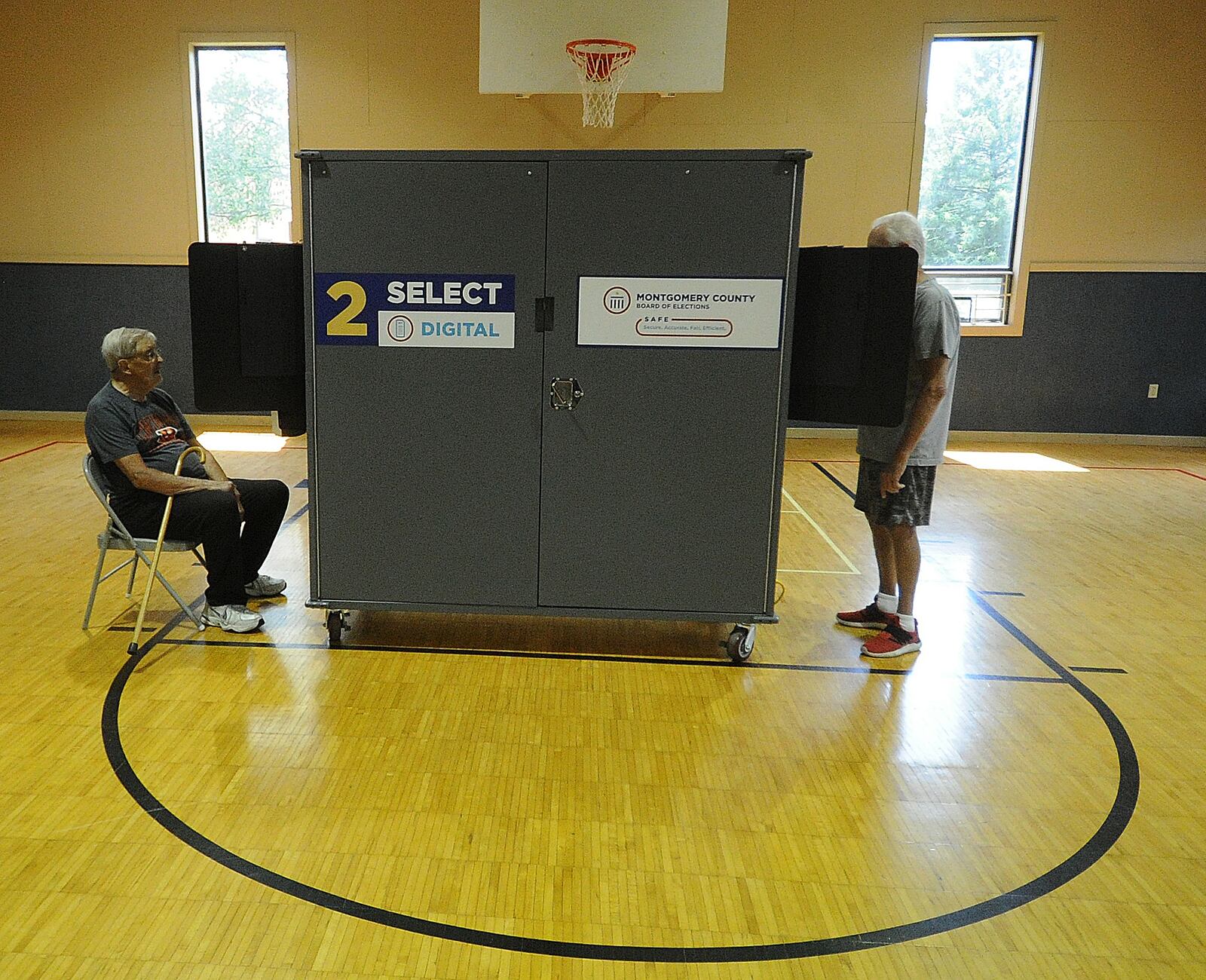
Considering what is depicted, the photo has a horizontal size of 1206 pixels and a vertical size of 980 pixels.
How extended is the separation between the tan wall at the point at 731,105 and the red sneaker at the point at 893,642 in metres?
5.75

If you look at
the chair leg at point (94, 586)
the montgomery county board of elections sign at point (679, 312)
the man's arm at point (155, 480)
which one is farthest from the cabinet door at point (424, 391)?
the chair leg at point (94, 586)

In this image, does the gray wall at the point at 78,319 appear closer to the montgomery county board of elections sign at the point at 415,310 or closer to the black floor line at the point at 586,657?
the black floor line at the point at 586,657

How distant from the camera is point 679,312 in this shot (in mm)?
3514

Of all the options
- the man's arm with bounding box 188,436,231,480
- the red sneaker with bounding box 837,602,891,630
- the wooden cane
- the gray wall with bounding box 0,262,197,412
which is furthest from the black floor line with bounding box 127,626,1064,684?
the gray wall with bounding box 0,262,197,412

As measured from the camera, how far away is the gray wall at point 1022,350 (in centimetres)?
902

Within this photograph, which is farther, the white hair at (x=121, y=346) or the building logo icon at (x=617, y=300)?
the white hair at (x=121, y=346)

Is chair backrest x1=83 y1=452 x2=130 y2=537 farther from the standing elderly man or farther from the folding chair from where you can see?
the standing elderly man

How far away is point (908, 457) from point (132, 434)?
9.81 ft

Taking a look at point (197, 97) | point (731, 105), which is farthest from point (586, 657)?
point (197, 97)

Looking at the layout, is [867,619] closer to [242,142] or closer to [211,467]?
[211,467]

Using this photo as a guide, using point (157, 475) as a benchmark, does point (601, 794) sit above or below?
below

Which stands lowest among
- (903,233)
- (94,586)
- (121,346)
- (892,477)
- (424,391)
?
(94,586)

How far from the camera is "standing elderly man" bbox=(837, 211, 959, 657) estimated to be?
3541 mm

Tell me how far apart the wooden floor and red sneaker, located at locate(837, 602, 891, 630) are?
0.10m
